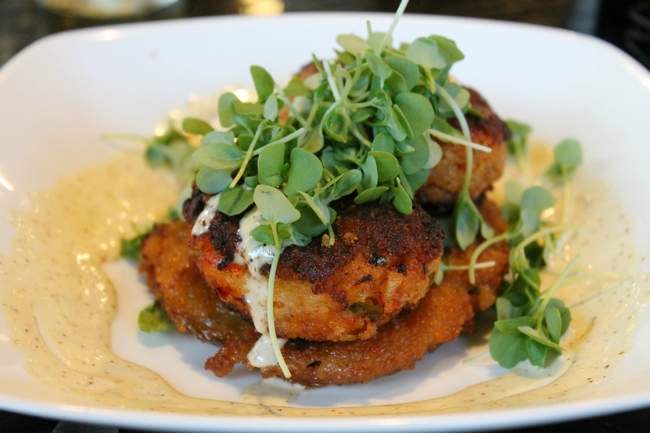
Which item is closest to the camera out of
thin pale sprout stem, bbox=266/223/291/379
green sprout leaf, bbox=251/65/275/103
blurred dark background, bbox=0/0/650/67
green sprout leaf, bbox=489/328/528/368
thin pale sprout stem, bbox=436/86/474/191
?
thin pale sprout stem, bbox=266/223/291/379

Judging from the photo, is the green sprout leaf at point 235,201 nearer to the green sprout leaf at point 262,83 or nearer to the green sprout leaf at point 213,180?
the green sprout leaf at point 213,180

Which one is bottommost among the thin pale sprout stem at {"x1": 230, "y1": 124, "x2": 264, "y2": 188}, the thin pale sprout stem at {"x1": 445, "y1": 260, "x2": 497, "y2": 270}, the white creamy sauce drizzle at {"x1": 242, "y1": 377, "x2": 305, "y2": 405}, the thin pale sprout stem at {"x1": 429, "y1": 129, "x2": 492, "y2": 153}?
the white creamy sauce drizzle at {"x1": 242, "y1": 377, "x2": 305, "y2": 405}

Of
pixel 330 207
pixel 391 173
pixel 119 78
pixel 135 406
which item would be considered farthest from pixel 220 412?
pixel 119 78

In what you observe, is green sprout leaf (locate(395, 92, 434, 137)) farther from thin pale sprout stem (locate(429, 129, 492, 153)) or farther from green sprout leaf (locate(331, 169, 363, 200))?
green sprout leaf (locate(331, 169, 363, 200))

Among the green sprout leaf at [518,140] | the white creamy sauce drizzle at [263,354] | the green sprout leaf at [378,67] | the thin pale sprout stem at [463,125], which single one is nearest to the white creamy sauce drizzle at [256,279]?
the white creamy sauce drizzle at [263,354]

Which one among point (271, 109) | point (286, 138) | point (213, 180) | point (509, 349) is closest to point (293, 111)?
point (271, 109)

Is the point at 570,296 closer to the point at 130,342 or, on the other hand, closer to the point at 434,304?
the point at 434,304

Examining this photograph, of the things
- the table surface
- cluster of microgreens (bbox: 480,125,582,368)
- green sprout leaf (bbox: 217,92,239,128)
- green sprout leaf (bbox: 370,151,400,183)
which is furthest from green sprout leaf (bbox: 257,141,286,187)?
the table surface
